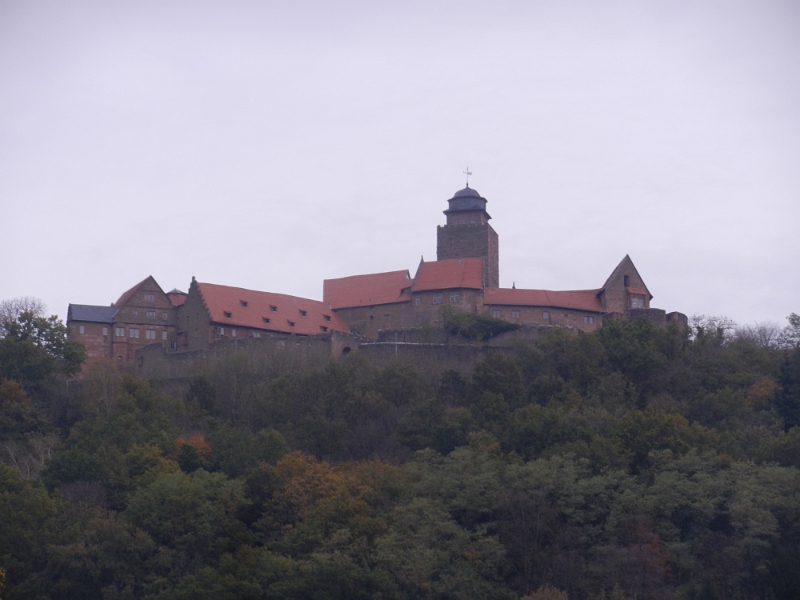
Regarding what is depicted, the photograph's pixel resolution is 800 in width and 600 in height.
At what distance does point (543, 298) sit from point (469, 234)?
6.71 m

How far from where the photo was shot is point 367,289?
70.2 meters

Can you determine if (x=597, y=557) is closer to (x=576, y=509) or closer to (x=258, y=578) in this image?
(x=576, y=509)

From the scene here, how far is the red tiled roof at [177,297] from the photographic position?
6732cm

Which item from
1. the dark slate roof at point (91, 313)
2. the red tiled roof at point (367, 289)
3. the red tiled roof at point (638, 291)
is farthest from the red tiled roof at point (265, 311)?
the red tiled roof at point (638, 291)

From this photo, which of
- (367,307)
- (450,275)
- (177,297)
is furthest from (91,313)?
(450,275)

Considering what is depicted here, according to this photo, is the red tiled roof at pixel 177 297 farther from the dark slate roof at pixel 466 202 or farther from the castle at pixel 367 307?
the dark slate roof at pixel 466 202

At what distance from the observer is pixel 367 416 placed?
Result: 5088cm

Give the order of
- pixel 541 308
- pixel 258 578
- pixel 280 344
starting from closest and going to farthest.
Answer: pixel 258 578, pixel 280 344, pixel 541 308

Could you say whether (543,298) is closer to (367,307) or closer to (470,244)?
(470,244)

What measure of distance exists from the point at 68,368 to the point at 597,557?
25856 millimetres

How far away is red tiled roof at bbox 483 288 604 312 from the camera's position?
65.7 m

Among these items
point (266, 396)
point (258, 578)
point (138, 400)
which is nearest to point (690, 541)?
point (258, 578)

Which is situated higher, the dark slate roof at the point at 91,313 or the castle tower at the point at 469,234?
the castle tower at the point at 469,234

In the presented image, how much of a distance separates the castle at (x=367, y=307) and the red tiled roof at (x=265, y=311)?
7 centimetres
